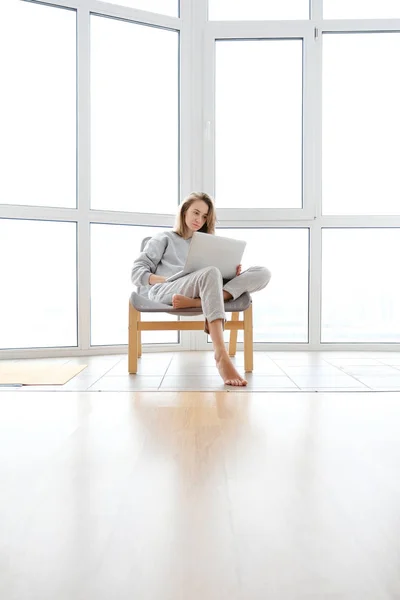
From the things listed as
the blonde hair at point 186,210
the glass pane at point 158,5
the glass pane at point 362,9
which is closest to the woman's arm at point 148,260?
the blonde hair at point 186,210

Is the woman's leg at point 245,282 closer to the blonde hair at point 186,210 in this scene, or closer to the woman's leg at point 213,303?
the woman's leg at point 213,303

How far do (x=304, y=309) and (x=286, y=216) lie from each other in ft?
2.34

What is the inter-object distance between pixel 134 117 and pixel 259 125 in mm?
943

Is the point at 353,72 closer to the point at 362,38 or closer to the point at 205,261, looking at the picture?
the point at 362,38

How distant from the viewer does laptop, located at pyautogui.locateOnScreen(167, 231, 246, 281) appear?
245 cm

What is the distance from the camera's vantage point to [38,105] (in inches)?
135

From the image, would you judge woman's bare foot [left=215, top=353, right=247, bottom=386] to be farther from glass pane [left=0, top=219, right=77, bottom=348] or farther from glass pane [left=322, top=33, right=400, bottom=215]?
glass pane [left=322, top=33, right=400, bottom=215]

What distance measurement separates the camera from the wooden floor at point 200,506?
63cm

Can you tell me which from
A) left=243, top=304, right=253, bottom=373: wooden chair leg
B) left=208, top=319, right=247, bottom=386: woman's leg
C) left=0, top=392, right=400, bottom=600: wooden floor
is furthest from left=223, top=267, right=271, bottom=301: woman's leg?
left=0, top=392, right=400, bottom=600: wooden floor

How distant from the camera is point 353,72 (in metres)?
3.73

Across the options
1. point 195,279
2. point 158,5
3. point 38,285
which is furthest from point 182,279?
point 158,5

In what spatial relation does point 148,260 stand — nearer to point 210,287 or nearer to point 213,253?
point 213,253

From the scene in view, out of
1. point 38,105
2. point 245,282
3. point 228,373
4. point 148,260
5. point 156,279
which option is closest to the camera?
point 228,373

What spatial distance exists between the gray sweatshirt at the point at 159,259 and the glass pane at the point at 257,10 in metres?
1.84
